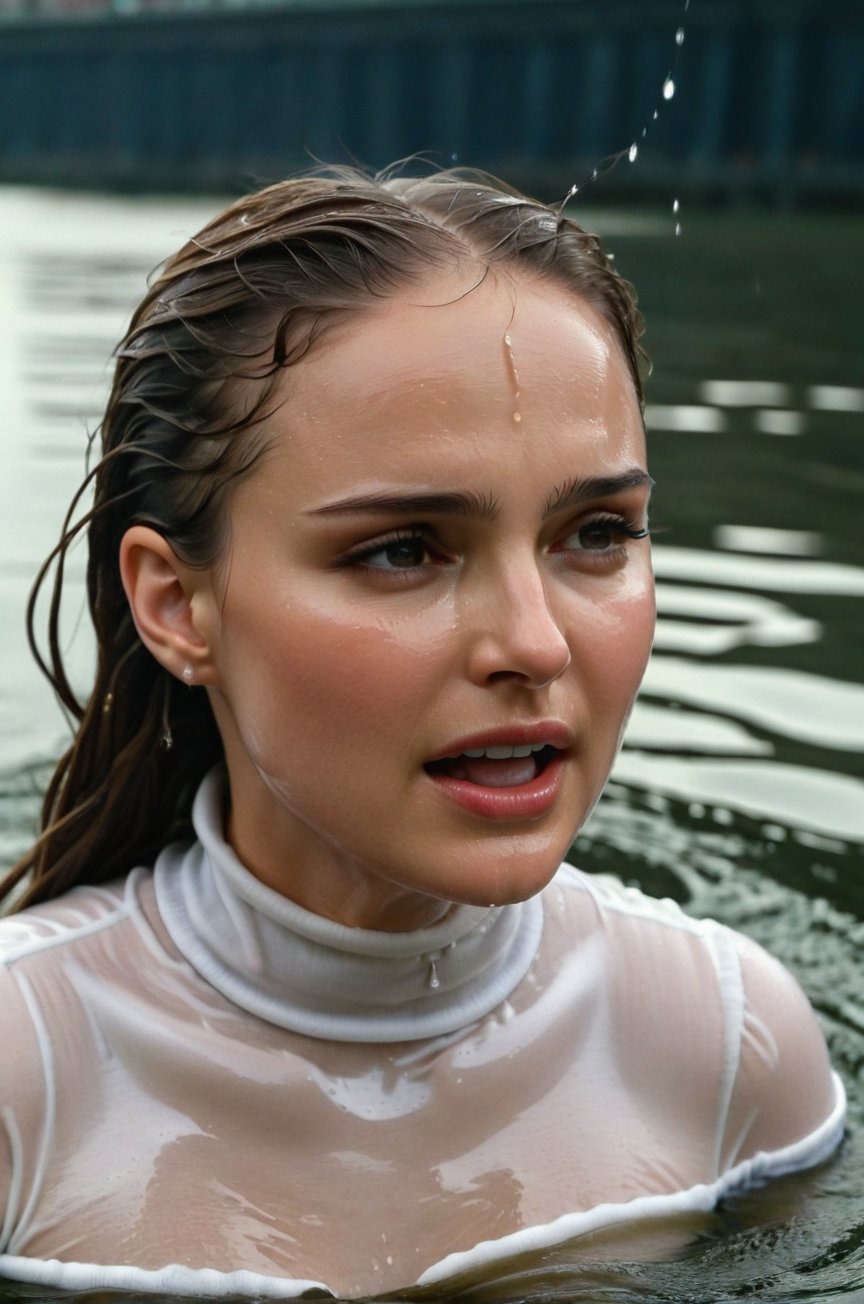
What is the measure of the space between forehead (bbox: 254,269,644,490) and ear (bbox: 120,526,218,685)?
280 mm

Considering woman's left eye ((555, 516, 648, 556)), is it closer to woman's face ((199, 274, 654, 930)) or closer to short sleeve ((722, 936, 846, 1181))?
woman's face ((199, 274, 654, 930))

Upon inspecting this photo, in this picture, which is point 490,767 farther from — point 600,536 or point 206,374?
point 206,374

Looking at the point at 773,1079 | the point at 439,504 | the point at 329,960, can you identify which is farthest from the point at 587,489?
the point at 773,1079

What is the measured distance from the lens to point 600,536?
2.45 metres

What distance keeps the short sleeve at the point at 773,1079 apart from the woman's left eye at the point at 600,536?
0.76 m

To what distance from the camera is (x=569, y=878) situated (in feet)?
9.79

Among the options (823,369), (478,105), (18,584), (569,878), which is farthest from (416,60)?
(569,878)

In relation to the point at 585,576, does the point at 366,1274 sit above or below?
below

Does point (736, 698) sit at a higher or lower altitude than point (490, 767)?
lower

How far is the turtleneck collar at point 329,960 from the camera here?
2562 millimetres

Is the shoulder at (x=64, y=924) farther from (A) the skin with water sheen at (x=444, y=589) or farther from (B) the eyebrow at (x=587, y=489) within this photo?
(B) the eyebrow at (x=587, y=489)

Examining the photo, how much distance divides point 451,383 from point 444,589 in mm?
242

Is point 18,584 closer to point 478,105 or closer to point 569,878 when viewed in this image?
point 569,878

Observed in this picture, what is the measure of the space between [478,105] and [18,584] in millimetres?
25177
